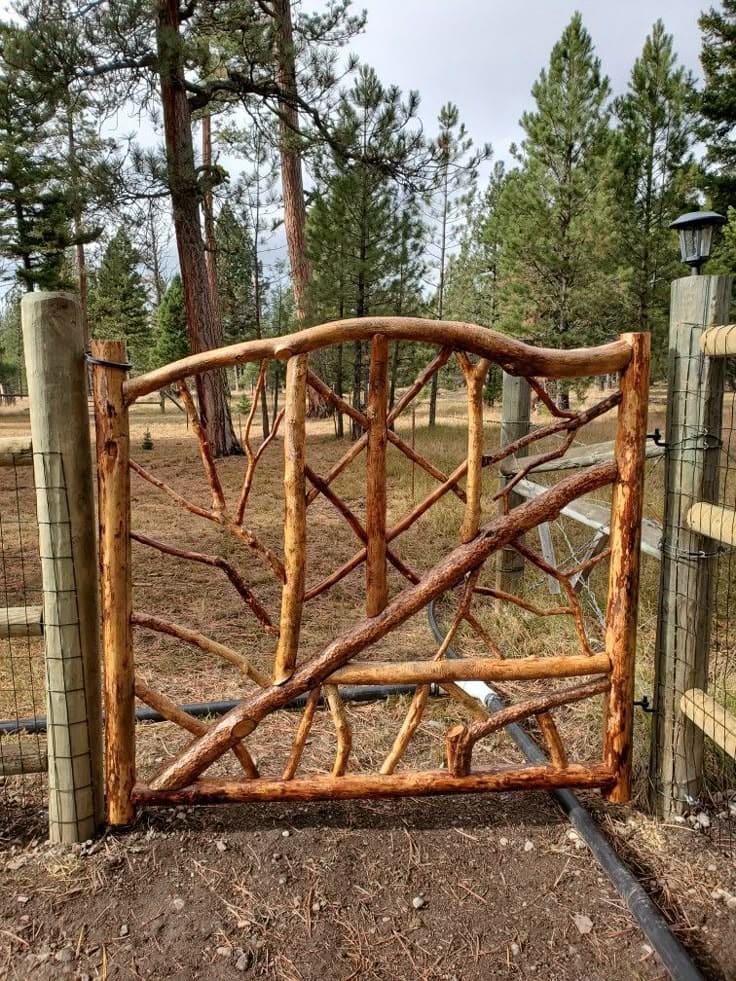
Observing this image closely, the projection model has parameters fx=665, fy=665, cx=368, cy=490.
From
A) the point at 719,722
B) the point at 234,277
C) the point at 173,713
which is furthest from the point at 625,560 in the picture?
the point at 234,277

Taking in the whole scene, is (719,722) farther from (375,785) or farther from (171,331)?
(171,331)

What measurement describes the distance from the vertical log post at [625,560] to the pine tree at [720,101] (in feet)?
49.9

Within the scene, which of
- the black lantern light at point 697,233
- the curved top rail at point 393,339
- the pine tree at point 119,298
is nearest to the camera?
the curved top rail at point 393,339

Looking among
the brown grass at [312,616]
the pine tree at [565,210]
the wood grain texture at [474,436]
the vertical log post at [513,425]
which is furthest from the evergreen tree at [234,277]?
the wood grain texture at [474,436]

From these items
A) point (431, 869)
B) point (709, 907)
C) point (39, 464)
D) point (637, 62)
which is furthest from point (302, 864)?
point (637, 62)

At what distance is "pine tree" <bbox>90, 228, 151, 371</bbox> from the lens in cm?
2220

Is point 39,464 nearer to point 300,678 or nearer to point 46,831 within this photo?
point 300,678

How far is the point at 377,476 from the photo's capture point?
191cm

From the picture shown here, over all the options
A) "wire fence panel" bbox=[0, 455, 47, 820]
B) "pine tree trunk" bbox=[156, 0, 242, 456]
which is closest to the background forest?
"pine tree trunk" bbox=[156, 0, 242, 456]

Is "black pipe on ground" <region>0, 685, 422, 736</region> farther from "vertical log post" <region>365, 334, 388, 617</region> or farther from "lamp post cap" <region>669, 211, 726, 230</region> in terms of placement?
"lamp post cap" <region>669, 211, 726, 230</region>

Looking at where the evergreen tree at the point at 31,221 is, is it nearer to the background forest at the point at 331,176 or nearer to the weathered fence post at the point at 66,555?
the background forest at the point at 331,176

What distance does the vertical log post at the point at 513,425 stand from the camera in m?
4.06

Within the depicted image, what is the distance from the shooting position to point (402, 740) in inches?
79.1

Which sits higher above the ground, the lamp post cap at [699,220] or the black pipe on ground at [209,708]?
the lamp post cap at [699,220]
